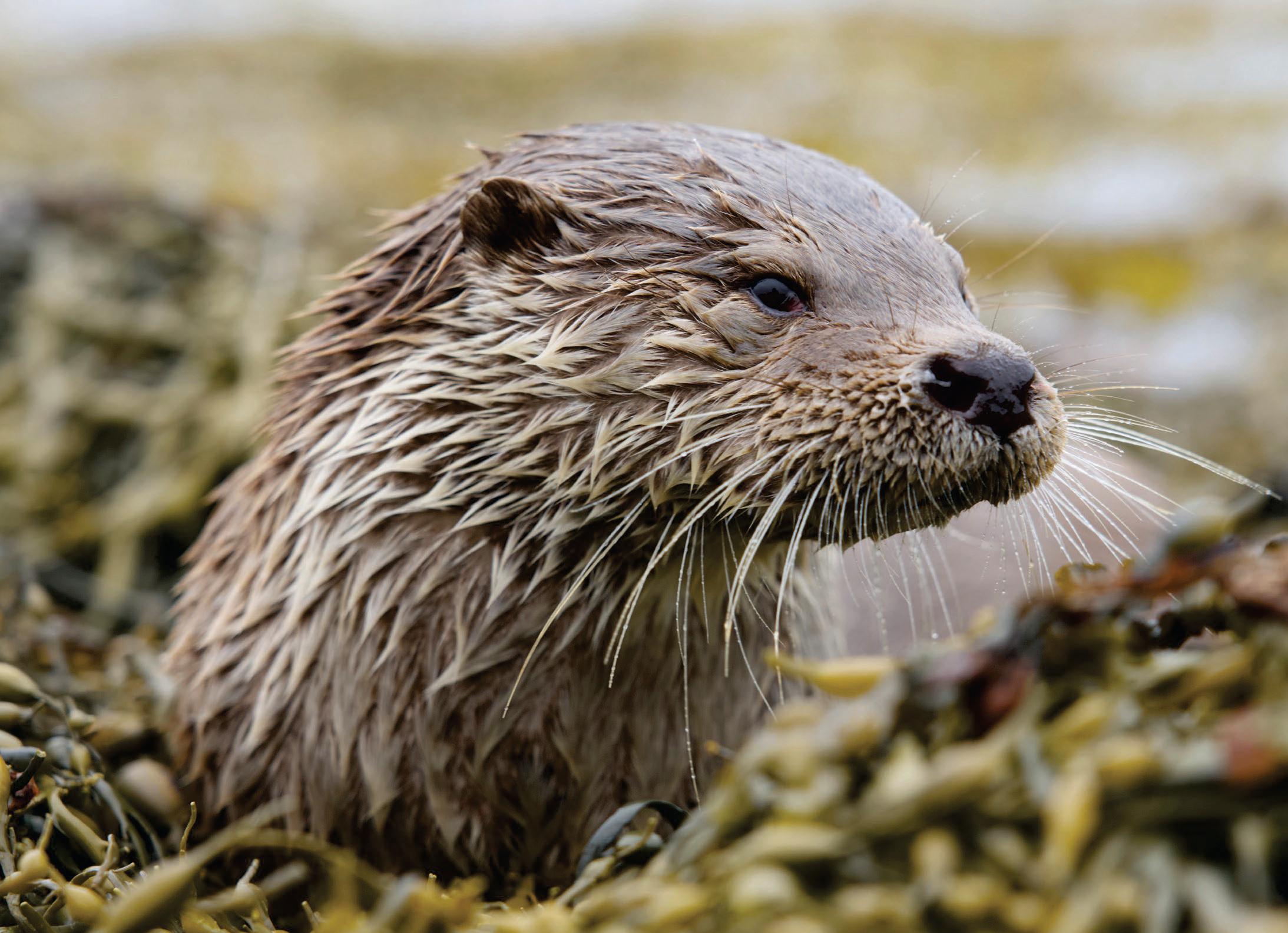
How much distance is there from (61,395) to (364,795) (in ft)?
6.79

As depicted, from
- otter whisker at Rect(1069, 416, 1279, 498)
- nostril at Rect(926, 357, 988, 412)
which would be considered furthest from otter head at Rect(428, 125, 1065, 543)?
otter whisker at Rect(1069, 416, 1279, 498)

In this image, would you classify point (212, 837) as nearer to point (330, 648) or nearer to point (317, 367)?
point (330, 648)

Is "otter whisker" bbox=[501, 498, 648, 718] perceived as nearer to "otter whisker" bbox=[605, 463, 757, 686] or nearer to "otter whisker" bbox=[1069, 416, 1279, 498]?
"otter whisker" bbox=[605, 463, 757, 686]

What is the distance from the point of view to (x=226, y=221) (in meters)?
4.00

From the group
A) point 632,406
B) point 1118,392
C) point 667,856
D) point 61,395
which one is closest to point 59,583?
point 61,395

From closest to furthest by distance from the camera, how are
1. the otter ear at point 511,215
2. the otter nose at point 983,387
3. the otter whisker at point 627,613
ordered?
the otter nose at point 983,387 → the otter whisker at point 627,613 → the otter ear at point 511,215

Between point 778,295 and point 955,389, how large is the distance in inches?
10.7

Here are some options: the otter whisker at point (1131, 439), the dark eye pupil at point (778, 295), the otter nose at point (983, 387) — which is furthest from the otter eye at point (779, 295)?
the otter whisker at point (1131, 439)

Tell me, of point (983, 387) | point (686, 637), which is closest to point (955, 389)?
point (983, 387)

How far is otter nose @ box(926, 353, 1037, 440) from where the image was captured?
146 centimetres

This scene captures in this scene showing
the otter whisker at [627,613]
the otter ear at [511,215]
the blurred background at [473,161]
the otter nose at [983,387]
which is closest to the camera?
the otter nose at [983,387]

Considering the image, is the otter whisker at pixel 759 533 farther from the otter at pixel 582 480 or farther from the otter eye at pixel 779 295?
the otter eye at pixel 779 295

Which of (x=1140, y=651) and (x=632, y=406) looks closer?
(x=1140, y=651)

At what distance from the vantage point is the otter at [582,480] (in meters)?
1.53
